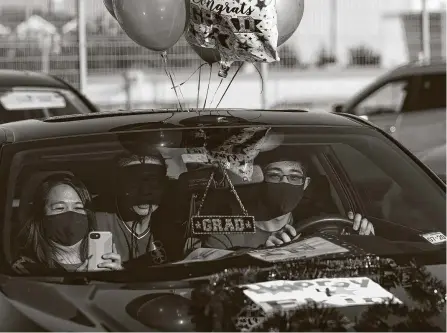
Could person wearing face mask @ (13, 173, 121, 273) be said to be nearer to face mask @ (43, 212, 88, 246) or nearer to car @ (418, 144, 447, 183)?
face mask @ (43, 212, 88, 246)

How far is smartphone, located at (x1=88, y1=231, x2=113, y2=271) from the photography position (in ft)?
13.4

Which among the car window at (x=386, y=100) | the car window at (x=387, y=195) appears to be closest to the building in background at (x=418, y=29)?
the car window at (x=386, y=100)

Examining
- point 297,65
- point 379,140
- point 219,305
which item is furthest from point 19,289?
point 297,65

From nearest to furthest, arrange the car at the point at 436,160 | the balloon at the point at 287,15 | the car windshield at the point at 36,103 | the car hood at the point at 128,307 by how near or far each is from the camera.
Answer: the car hood at the point at 128,307
the balloon at the point at 287,15
the car windshield at the point at 36,103
the car at the point at 436,160

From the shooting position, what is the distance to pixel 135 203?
4.37 m

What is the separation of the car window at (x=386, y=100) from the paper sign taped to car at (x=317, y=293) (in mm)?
9769

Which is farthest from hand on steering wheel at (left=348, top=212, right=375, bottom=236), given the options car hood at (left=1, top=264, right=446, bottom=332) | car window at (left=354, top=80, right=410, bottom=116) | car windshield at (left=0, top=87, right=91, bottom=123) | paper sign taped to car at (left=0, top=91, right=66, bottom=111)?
car window at (left=354, top=80, right=410, bottom=116)

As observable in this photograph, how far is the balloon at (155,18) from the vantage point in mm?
4918

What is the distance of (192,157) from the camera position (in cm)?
436

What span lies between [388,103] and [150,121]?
950 centimetres

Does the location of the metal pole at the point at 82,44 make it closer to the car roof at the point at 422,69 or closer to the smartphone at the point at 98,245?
the car roof at the point at 422,69

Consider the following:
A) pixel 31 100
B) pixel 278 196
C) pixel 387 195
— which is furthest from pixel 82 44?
pixel 278 196

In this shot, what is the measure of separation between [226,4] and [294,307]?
71.0 inches

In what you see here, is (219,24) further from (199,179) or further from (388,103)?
(388,103)
